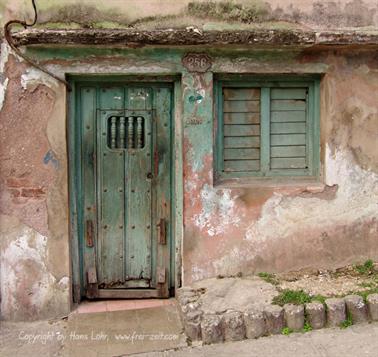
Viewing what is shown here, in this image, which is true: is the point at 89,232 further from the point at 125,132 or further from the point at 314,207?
the point at 314,207

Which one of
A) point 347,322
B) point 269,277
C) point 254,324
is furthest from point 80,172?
point 347,322

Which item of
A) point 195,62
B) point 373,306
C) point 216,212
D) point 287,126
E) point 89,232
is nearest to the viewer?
point 373,306

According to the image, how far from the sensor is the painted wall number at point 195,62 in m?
5.44

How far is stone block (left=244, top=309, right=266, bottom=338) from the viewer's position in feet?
15.9

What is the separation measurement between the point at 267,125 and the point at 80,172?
6.35 ft

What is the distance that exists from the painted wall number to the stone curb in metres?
2.21

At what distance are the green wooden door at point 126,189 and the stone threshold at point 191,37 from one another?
24.4 inches

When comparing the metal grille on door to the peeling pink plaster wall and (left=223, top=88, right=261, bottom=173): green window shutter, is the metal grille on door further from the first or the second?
(left=223, top=88, right=261, bottom=173): green window shutter

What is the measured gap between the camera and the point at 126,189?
18.8 feet

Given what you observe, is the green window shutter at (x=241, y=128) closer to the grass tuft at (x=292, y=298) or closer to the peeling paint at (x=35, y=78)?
the grass tuft at (x=292, y=298)

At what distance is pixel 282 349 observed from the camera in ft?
15.2

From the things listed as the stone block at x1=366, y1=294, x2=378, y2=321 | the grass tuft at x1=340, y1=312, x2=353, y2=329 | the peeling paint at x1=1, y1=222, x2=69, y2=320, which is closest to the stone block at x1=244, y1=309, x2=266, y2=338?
the grass tuft at x1=340, y1=312, x2=353, y2=329

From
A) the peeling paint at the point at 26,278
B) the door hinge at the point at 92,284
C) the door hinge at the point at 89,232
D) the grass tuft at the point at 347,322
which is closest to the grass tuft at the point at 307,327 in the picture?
the grass tuft at the point at 347,322

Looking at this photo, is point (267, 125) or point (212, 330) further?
point (267, 125)
